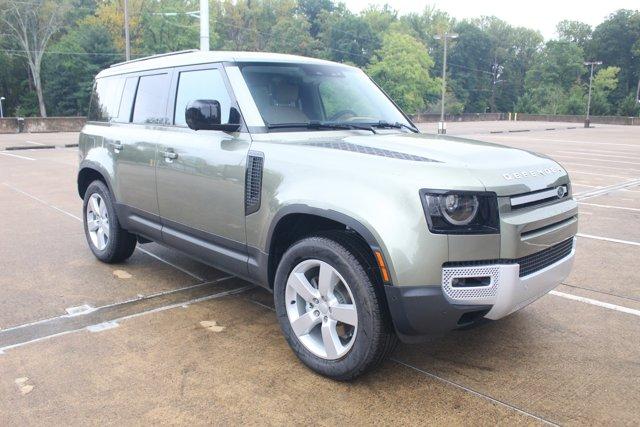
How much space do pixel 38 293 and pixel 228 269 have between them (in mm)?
1904

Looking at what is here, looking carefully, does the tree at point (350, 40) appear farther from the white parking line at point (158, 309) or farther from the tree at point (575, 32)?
the white parking line at point (158, 309)

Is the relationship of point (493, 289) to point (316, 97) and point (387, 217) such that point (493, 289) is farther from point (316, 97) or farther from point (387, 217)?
point (316, 97)

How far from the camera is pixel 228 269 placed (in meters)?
4.18

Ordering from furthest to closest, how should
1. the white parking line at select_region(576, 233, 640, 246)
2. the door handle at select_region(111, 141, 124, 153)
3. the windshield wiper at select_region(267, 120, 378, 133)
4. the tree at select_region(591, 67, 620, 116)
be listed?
the tree at select_region(591, 67, 620, 116)
the white parking line at select_region(576, 233, 640, 246)
the door handle at select_region(111, 141, 124, 153)
the windshield wiper at select_region(267, 120, 378, 133)

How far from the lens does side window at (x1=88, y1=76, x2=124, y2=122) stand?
18.3 feet

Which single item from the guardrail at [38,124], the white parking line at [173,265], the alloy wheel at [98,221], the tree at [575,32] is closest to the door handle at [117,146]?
the alloy wheel at [98,221]

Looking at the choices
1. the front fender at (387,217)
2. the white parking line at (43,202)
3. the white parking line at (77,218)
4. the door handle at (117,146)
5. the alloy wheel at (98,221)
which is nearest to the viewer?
the front fender at (387,217)

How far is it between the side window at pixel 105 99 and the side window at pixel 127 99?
0.09 m

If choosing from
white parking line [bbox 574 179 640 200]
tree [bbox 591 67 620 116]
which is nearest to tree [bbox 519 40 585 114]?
tree [bbox 591 67 620 116]

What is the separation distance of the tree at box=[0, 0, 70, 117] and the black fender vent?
60.6 meters

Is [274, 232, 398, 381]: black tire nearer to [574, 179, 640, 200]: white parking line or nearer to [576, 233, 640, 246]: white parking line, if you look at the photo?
[576, 233, 640, 246]: white parking line

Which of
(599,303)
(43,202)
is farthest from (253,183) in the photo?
(43,202)

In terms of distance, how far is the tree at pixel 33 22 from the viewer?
180 feet

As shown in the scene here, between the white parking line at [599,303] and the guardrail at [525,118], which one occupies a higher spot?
the guardrail at [525,118]
